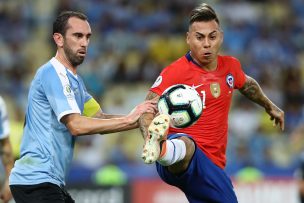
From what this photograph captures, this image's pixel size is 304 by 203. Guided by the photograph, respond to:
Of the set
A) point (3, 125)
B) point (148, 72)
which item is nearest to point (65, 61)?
point (3, 125)

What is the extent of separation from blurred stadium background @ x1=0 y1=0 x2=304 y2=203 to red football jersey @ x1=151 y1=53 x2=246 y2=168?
Result: 4855 mm

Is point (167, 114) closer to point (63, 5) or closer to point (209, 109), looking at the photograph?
point (209, 109)

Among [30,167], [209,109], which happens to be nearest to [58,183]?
[30,167]

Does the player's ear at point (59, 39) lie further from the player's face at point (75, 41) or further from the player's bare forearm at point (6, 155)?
the player's bare forearm at point (6, 155)

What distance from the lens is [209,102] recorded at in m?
7.20

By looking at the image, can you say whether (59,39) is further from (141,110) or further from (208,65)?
(208,65)

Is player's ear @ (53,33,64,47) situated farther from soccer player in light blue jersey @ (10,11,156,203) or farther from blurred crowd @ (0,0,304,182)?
blurred crowd @ (0,0,304,182)

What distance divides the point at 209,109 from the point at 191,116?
548 mm

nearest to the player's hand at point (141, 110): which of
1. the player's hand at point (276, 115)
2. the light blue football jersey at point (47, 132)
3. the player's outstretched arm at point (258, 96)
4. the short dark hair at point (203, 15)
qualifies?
the light blue football jersey at point (47, 132)

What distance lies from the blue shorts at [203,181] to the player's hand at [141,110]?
0.62 meters

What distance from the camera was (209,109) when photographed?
7219 mm

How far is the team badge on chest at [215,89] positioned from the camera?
7.20 meters

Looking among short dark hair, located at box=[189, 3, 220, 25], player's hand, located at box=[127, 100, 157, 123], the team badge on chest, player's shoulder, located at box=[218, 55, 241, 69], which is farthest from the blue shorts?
short dark hair, located at box=[189, 3, 220, 25]

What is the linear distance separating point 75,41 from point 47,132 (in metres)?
0.75
